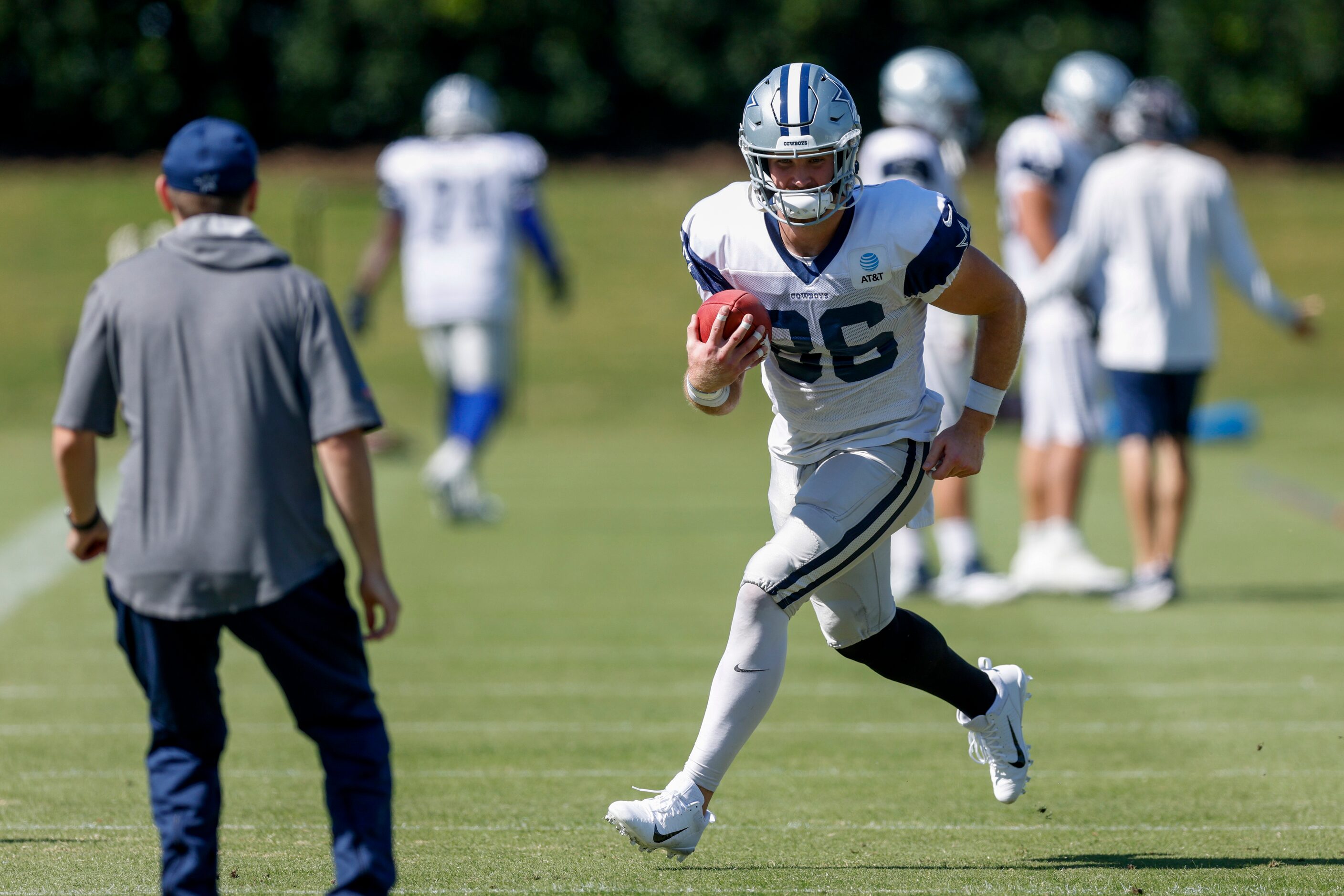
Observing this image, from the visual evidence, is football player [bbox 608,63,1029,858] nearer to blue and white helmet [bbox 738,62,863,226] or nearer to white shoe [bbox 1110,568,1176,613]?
blue and white helmet [bbox 738,62,863,226]

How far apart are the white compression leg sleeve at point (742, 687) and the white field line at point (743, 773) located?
0.87 metres

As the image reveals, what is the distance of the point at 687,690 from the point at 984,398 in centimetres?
213

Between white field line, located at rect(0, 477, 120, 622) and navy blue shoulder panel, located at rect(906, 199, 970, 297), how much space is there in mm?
4288

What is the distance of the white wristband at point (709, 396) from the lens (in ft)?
12.4

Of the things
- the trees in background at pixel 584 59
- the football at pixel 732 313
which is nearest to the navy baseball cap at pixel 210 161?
the football at pixel 732 313

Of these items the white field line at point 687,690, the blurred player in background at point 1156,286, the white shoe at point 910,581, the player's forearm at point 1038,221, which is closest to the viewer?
the white field line at point 687,690

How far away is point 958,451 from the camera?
399cm

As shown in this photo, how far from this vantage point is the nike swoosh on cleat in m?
4.18

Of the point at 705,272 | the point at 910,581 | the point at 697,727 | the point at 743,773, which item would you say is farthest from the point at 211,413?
the point at 910,581

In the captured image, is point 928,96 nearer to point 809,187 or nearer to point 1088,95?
point 1088,95

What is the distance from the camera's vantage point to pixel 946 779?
469 centimetres

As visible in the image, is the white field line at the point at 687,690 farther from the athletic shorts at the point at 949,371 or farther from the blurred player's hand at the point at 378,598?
the blurred player's hand at the point at 378,598

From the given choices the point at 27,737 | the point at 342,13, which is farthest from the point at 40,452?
the point at 342,13

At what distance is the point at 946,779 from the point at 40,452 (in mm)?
12329
